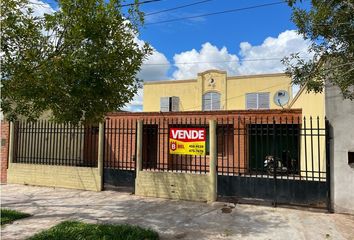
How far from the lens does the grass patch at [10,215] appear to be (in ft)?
24.2

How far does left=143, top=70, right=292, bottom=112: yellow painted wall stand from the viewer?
92.4 feet

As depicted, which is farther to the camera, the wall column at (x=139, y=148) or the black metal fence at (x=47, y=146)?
the black metal fence at (x=47, y=146)

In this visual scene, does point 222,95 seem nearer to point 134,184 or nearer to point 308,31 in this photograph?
point 134,184

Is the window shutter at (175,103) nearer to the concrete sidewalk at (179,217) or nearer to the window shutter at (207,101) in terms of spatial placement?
the window shutter at (207,101)

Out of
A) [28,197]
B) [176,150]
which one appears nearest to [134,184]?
[176,150]

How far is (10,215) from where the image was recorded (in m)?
7.74

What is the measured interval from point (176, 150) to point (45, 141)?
577cm

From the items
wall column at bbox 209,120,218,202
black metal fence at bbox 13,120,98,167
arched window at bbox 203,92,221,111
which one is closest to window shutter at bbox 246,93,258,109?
arched window at bbox 203,92,221,111

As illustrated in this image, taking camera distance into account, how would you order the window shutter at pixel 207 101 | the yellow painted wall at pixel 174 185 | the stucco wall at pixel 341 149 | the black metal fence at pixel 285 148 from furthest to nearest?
the window shutter at pixel 207 101, the yellow painted wall at pixel 174 185, the black metal fence at pixel 285 148, the stucco wall at pixel 341 149

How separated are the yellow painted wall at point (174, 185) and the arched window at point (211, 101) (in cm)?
2031

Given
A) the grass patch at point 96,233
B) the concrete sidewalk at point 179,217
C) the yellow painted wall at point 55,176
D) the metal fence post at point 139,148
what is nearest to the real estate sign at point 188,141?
the metal fence post at point 139,148

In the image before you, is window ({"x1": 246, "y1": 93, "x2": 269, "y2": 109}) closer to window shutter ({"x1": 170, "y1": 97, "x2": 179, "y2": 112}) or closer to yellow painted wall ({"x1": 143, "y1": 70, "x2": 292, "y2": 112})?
yellow painted wall ({"x1": 143, "y1": 70, "x2": 292, "y2": 112})

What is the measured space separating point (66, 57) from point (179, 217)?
4600 millimetres

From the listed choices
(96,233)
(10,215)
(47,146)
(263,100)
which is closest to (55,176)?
(47,146)
